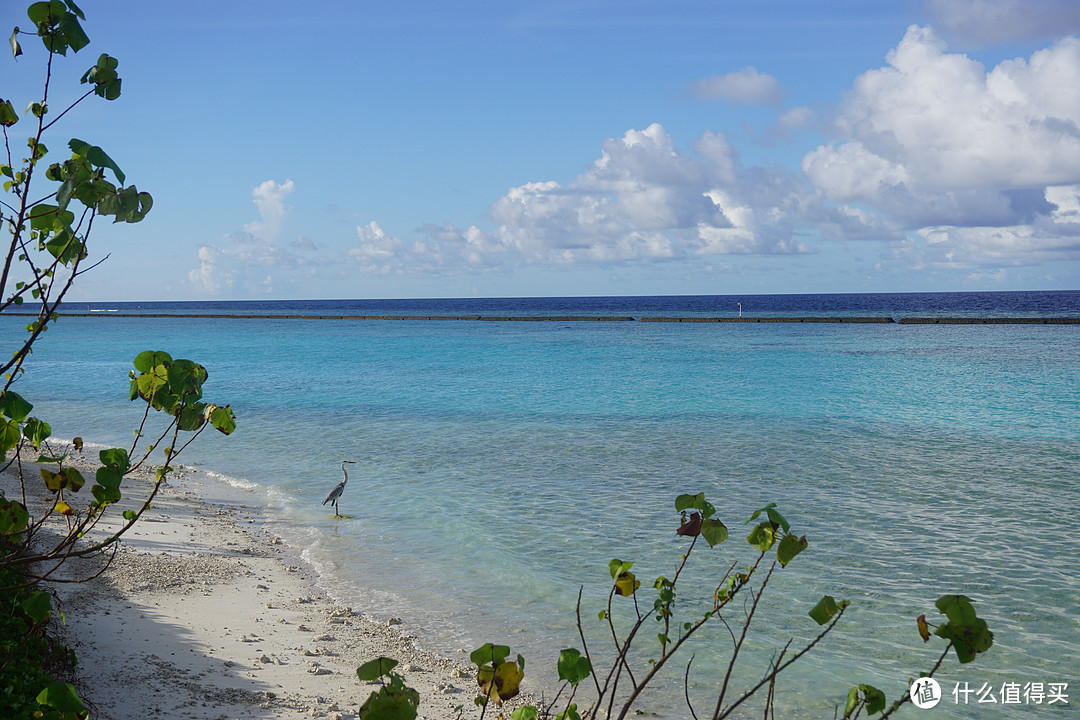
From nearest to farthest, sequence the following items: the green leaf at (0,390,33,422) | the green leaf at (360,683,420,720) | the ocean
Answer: the green leaf at (360,683,420,720), the green leaf at (0,390,33,422), the ocean

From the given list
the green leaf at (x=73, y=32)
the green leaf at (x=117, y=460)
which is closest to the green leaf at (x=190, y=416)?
the green leaf at (x=117, y=460)

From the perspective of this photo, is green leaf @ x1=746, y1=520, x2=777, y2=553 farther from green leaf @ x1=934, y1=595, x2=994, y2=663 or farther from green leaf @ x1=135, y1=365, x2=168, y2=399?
green leaf @ x1=135, y1=365, x2=168, y2=399

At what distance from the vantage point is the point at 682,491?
11656mm

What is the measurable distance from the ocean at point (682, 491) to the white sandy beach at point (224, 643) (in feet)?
1.80

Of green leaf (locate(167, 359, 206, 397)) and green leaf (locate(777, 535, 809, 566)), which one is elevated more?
green leaf (locate(167, 359, 206, 397))

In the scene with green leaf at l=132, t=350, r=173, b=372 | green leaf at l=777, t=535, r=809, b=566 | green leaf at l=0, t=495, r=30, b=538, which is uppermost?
green leaf at l=132, t=350, r=173, b=372

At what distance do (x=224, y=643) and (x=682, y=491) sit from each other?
7.17 metres

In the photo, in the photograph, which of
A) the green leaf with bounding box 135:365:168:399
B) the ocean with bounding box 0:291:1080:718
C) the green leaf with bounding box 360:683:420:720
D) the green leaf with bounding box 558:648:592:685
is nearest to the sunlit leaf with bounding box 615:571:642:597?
the green leaf with bounding box 558:648:592:685

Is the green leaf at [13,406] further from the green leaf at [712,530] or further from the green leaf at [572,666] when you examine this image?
the green leaf at [712,530]

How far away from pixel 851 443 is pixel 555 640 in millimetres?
10886

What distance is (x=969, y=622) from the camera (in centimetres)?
204

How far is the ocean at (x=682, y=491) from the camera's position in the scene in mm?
6852

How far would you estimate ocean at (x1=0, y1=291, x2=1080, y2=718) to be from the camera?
6852 mm

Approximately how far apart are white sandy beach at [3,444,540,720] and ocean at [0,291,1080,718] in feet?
1.80
